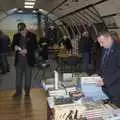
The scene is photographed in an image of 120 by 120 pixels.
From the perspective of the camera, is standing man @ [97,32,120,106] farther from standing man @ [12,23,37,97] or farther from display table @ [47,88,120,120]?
standing man @ [12,23,37,97]

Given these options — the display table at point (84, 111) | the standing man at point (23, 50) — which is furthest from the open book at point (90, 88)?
the standing man at point (23, 50)

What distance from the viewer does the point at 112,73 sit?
4477mm

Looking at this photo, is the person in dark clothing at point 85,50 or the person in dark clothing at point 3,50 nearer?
the person in dark clothing at point 3,50

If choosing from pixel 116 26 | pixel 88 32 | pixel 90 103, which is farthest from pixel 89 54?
pixel 90 103

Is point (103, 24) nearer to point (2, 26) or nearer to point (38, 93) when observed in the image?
point (38, 93)

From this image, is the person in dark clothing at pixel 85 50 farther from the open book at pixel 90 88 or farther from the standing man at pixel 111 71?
the open book at pixel 90 88

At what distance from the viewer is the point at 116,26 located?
383 inches

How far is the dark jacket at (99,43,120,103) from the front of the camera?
445 cm

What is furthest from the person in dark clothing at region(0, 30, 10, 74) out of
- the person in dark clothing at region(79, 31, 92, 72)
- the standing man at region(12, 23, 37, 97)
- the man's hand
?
the man's hand

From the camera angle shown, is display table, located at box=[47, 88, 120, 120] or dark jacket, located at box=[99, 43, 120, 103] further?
dark jacket, located at box=[99, 43, 120, 103]

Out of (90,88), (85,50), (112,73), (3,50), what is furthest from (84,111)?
(85,50)

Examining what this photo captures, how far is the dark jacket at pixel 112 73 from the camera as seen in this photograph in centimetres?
445

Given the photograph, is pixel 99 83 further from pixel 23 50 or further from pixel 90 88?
pixel 23 50

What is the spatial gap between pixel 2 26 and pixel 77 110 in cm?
2483
